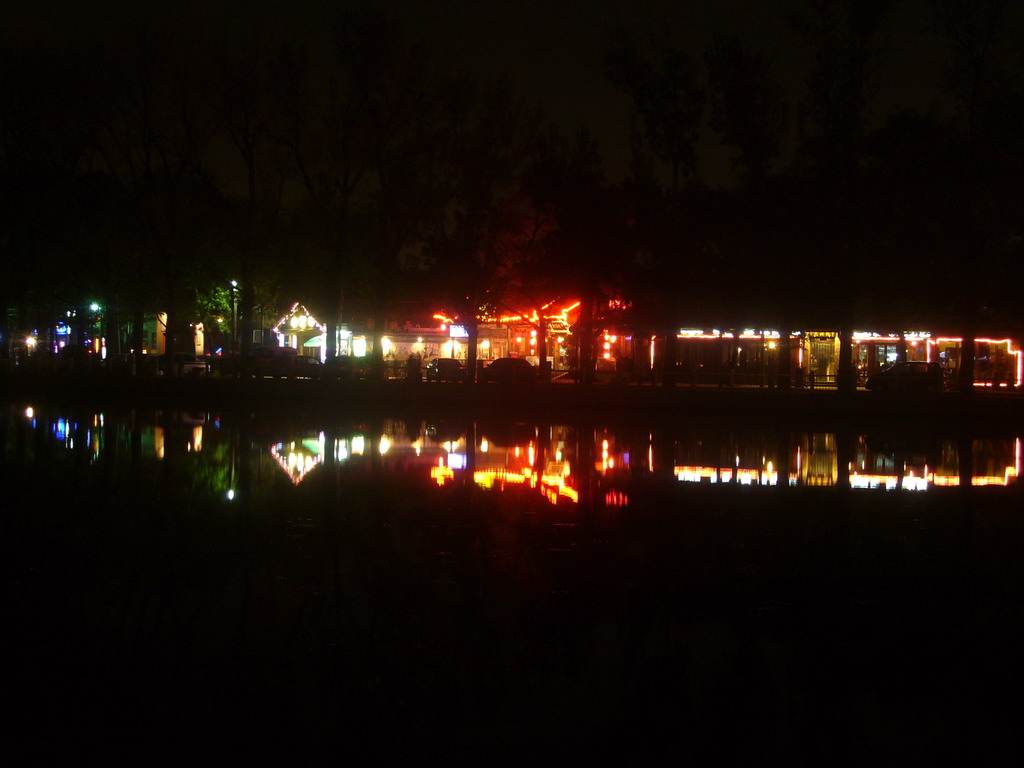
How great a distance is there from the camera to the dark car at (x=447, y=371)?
157 feet

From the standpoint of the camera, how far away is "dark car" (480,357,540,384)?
44938 mm

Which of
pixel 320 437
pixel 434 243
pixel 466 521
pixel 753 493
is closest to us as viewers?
pixel 466 521

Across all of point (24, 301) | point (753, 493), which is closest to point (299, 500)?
point (753, 493)

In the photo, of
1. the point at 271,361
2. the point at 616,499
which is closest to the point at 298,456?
the point at 616,499

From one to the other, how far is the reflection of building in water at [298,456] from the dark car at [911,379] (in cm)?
2869

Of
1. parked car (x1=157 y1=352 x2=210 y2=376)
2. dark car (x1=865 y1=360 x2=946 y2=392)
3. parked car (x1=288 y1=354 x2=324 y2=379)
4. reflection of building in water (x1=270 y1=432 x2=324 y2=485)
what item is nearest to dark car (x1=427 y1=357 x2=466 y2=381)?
parked car (x1=288 y1=354 x2=324 y2=379)

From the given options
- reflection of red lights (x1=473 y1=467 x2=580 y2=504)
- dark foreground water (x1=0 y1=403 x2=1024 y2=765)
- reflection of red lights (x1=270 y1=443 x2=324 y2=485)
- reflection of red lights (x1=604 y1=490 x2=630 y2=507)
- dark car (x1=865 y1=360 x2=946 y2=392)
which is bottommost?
dark foreground water (x1=0 y1=403 x2=1024 y2=765)

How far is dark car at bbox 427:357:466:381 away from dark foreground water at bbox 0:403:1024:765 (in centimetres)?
3228

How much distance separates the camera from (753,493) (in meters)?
14.8

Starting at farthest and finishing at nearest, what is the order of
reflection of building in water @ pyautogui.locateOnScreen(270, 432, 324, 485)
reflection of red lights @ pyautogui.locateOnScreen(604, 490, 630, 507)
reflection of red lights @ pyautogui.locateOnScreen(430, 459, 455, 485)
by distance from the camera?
reflection of building in water @ pyautogui.locateOnScreen(270, 432, 324, 485), reflection of red lights @ pyautogui.locateOnScreen(430, 459, 455, 485), reflection of red lights @ pyautogui.locateOnScreen(604, 490, 630, 507)

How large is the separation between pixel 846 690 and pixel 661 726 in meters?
1.38

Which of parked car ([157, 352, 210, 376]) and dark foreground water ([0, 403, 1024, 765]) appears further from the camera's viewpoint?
parked car ([157, 352, 210, 376])

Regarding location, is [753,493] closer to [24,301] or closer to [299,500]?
[299,500]

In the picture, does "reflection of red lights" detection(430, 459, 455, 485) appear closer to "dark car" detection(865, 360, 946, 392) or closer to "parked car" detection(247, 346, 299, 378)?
"parked car" detection(247, 346, 299, 378)
